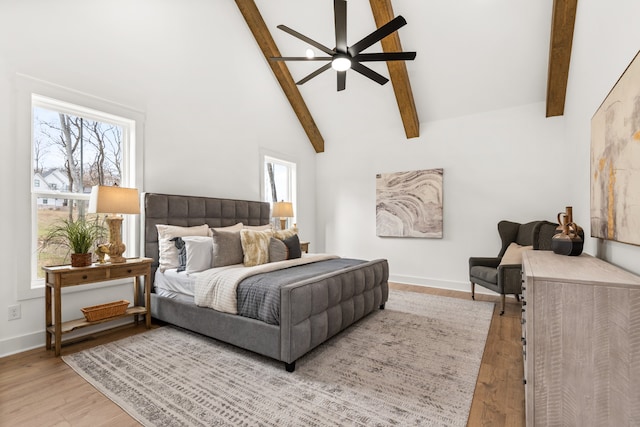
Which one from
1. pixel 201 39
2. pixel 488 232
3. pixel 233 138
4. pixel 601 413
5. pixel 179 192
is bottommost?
pixel 601 413

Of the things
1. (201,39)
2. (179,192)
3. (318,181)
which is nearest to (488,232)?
(318,181)

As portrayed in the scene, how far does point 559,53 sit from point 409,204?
2.70 metres

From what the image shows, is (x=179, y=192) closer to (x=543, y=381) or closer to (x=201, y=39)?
(x=201, y=39)

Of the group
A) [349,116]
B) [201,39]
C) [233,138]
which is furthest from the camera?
[349,116]

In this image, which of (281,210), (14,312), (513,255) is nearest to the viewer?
(14,312)

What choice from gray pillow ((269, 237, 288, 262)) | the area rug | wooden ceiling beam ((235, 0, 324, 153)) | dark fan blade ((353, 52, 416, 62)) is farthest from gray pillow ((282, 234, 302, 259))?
wooden ceiling beam ((235, 0, 324, 153))

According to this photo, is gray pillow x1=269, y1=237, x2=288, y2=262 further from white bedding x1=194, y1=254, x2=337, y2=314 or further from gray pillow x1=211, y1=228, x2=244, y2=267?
white bedding x1=194, y1=254, x2=337, y2=314

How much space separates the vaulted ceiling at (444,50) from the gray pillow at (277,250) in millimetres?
2919

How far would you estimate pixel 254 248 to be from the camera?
10.9 ft

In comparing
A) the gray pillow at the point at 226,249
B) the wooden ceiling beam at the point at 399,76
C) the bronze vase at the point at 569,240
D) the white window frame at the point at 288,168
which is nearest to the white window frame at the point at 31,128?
the gray pillow at the point at 226,249

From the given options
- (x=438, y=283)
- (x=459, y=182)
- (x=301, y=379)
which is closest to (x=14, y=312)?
(x=301, y=379)

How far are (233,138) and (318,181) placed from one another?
2281 millimetres

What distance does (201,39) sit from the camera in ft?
13.5

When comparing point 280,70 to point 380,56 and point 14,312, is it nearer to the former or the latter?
point 380,56
